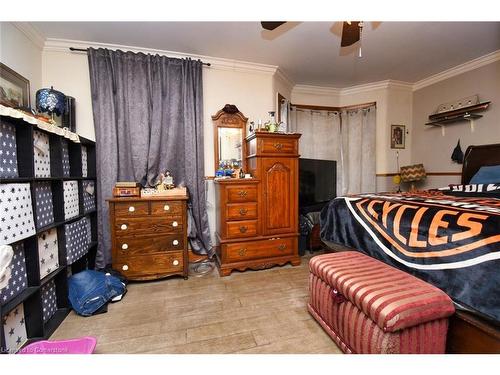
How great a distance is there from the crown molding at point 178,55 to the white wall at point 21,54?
170mm

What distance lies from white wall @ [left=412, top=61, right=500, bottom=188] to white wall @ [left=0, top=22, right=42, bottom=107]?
5.03 metres

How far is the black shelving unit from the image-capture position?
1.30 m

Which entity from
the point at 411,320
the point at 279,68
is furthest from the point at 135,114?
the point at 411,320

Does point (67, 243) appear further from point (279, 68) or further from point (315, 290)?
point (279, 68)

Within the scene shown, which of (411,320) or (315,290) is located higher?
(411,320)

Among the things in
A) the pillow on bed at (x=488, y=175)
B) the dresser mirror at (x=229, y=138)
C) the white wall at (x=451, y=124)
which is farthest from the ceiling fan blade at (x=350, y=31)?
the white wall at (x=451, y=124)

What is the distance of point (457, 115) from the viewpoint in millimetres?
2996

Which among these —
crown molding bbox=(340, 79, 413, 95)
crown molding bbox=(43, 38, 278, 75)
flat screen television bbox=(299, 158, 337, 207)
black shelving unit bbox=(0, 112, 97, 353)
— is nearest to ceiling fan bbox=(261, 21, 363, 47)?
crown molding bbox=(43, 38, 278, 75)

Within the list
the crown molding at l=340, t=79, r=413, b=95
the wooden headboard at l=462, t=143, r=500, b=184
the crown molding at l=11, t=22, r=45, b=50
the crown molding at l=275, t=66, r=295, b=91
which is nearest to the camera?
the crown molding at l=11, t=22, r=45, b=50

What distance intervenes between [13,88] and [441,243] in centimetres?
328

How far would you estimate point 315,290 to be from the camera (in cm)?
154

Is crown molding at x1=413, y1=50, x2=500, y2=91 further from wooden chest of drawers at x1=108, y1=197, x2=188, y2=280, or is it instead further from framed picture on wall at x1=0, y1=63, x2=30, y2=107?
framed picture on wall at x1=0, y1=63, x2=30, y2=107

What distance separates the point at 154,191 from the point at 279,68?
230 centimetres

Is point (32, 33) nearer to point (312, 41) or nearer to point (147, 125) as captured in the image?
point (147, 125)
